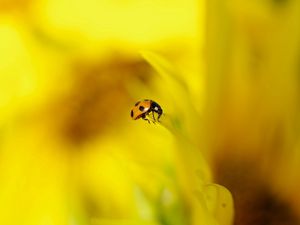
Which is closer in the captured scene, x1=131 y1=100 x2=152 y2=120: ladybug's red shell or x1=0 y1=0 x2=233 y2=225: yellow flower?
x1=131 y1=100 x2=152 y2=120: ladybug's red shell

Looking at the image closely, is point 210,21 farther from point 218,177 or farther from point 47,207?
point 47,207

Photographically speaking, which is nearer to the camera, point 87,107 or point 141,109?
point 141,109

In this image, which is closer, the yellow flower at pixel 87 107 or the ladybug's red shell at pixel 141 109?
the ladybug's red shell at pixel 141 109

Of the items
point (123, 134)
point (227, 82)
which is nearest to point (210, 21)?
point (227, 82)

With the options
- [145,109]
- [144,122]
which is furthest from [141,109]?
[144,122]

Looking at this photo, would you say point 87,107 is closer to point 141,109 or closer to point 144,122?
point 144,122

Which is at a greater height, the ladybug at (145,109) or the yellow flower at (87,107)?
the yellow flower at (87,107)

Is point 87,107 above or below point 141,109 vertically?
above

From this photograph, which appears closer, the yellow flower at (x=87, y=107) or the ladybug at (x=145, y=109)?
the ladybug at (x=145, y=109)
